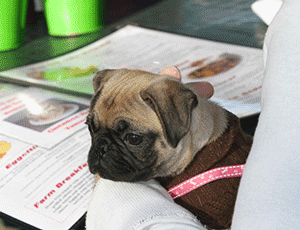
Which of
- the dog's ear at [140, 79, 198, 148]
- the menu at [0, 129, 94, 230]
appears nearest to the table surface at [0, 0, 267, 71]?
the menu at [0, 129, 94, 230]

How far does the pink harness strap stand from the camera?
0.62m

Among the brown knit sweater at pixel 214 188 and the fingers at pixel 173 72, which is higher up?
the fingers at pixel 173 72

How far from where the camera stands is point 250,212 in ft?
1.31

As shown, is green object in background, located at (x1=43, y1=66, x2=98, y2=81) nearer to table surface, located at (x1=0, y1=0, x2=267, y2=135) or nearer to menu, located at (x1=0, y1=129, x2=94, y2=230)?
table surface, located at (x1=0, y1=0, x2=267, y2=135)

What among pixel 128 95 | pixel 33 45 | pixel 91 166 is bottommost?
pixel 33 45

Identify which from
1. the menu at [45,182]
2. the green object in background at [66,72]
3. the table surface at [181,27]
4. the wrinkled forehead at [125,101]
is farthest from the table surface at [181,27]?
the wrinkled forehead at [125,101]

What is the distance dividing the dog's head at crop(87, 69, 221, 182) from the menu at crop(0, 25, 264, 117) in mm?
298

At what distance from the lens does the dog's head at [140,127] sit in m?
0.57

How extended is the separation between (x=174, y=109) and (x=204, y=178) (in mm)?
128

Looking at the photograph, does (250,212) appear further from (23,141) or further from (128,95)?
(23,141)

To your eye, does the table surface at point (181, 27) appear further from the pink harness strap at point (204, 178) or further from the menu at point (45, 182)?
the pink harness strap at point (204, 178)

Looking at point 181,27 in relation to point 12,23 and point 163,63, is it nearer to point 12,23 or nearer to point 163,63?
point 163,63

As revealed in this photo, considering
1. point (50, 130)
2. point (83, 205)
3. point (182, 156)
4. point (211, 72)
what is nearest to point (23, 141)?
point (50, 130)

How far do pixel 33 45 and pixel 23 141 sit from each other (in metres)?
0.64
